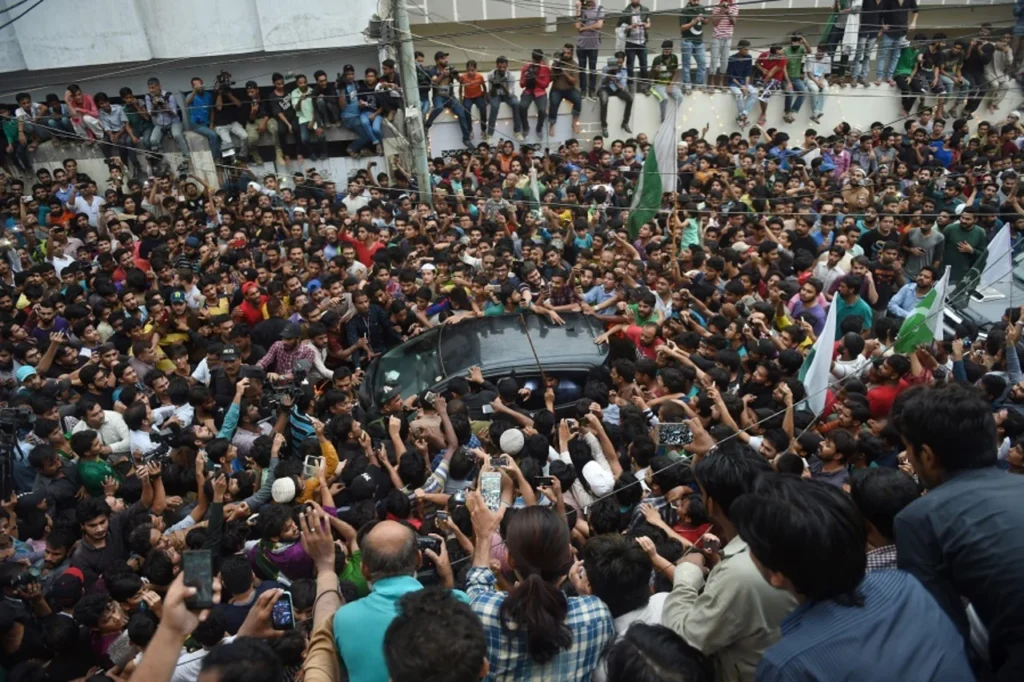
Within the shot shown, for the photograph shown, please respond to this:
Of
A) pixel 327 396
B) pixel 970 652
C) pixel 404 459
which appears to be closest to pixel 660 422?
pixel 404 459

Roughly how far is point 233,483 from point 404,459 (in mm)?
1073

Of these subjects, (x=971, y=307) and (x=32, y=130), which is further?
(x=32, y=130)

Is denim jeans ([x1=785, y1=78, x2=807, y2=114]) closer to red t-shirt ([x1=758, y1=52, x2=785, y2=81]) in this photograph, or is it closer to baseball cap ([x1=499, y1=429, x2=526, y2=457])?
red t-shirt ([x1=758, y1=52, x2=785, y2=81])

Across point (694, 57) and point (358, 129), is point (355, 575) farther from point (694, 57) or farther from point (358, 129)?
point (694, 57)

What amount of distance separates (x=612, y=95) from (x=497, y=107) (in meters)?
2.14

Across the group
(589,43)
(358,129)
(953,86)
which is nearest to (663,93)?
(589,43)

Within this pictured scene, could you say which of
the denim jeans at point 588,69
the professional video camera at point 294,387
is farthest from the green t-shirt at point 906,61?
the professional video camera at point 294,387

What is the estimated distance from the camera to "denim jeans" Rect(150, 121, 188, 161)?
44.8 ft

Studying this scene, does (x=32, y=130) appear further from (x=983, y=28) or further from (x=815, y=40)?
(x=983, y=28)

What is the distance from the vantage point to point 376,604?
2.74 meters

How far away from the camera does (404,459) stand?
5.30 metres

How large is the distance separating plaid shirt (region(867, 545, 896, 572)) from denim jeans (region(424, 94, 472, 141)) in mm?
12444

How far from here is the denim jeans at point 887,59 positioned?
619 inches

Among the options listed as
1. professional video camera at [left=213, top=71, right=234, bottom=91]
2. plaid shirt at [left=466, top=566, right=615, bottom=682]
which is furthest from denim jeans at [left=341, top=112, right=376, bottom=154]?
plaid shirt at [left=466, top=566, right=615, bottom=682]
